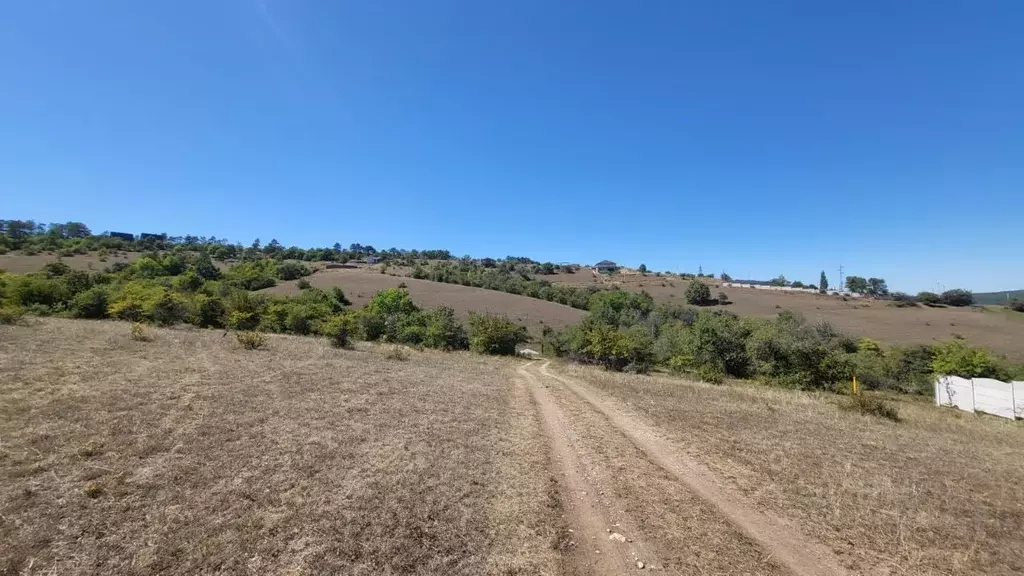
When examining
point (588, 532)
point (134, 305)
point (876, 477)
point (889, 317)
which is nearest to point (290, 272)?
point (134, 305)

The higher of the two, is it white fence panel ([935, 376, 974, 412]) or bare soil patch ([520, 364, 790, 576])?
bare soil patch ([520, 364, 790, 576])

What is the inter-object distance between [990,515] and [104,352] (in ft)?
85.2

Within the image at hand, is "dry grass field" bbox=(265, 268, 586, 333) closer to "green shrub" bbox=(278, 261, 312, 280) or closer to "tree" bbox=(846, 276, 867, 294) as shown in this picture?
"green shrub" bbox=(278, 261, 312, 280)

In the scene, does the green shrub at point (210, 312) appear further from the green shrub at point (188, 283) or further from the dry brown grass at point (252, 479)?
the dry brown grass at point (252, 479)

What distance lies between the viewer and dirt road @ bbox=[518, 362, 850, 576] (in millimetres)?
5234

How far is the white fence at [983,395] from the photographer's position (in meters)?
21.3

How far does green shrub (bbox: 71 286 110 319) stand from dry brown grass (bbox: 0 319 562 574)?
32439mm

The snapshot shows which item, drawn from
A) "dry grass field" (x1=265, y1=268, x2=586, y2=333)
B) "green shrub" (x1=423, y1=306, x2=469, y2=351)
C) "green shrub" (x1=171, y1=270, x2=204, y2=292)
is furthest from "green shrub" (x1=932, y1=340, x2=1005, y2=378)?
"green shrub" (x1=171, y1=270, x2=204, y2=292)

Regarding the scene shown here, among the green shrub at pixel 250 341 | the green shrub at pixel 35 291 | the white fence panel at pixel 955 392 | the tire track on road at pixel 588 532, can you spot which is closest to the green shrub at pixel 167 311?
the green shrub at pixel 35 291

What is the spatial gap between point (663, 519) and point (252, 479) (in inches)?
267

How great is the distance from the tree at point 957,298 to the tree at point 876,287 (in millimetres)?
21870

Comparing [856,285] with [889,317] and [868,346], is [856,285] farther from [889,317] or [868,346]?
[868,346]

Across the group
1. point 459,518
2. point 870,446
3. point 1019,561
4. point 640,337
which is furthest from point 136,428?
point 640,337

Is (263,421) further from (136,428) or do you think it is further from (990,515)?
(990,515)
